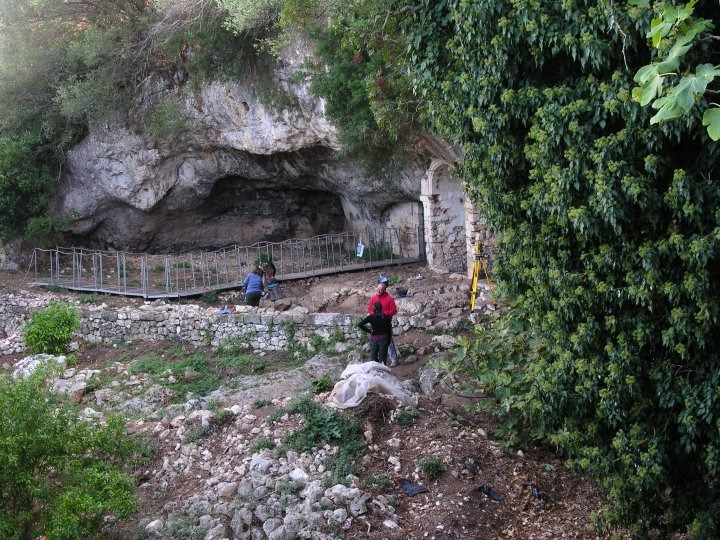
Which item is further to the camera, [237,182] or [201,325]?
[237,182]

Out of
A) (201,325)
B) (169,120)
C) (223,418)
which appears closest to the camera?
(223,418)

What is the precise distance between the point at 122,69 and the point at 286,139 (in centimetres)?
458

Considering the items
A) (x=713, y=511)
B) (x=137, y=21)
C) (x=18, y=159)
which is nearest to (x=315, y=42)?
(x=137, y=21)

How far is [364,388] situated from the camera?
30.7ft

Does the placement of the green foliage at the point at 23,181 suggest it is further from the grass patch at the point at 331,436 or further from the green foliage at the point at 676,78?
the green foliage at the point at 676,78

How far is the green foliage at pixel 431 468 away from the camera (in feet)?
26.7

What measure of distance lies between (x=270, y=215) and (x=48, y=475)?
14.8 meters

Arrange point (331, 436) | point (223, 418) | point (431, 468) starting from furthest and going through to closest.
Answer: point (223, 418), point (331, 436), point (431, 468)

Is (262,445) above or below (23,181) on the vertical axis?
below

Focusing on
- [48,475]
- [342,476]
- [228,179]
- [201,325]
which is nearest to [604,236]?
[342,476]

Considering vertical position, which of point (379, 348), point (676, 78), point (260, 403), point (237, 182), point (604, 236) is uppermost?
point (237, 182)

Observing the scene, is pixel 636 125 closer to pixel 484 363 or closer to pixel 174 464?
pixel 484 363

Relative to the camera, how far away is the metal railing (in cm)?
1817

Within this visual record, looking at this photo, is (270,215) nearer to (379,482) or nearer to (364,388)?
(364,388)
